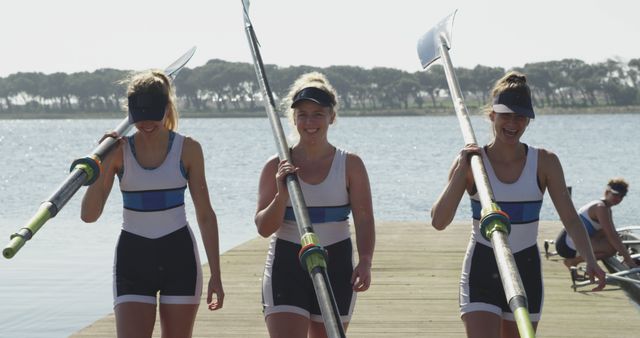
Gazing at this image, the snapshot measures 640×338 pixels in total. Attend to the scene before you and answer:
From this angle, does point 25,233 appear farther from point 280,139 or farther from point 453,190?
point 453,190

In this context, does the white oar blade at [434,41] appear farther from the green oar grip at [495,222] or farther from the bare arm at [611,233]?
the bare arm at [611,233]

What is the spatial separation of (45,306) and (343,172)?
323 inches

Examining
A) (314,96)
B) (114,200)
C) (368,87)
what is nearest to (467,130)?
(314,96)

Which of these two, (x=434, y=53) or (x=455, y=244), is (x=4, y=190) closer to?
(x=455, y=244)

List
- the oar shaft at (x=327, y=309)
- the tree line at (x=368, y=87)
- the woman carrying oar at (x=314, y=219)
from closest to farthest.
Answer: the oar shaft at (x=327, y=309) < the woman carrying oar at (x=314, y=219) < the tree line at (x=368, y=87)

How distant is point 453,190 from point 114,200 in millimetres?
25500

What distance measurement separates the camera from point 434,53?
19.1 ft

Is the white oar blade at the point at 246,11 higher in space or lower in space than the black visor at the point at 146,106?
higher

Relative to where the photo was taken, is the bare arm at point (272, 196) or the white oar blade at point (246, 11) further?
the white oar blade at point (246, 11)

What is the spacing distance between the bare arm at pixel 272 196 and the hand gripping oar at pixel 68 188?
26.0 inches

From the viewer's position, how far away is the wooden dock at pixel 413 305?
853 cm

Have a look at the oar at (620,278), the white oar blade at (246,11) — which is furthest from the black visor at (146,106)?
the oar at (620,278)

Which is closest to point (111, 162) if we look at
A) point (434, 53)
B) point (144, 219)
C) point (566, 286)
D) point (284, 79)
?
point (144, 219)

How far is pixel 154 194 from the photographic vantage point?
5.17 meters
